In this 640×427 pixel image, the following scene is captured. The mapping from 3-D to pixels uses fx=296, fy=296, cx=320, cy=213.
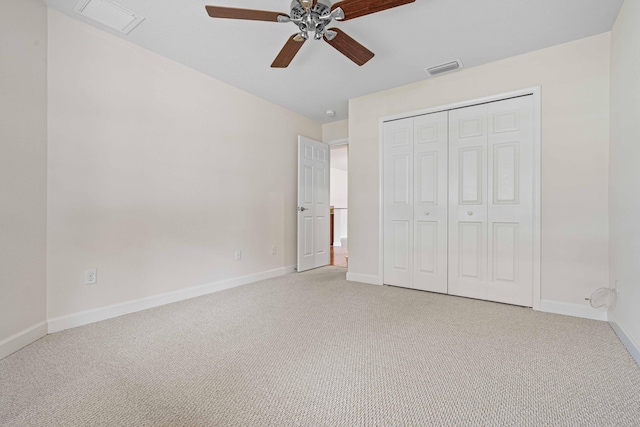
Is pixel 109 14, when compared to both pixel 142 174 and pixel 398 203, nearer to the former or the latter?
pixel 142 174

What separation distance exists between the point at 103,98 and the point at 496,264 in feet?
12.9

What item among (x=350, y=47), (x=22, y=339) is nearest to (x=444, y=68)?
(x=350, y=47)

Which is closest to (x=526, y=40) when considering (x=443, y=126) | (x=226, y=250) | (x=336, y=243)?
(x=443, y=126)

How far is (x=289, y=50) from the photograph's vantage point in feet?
7.55

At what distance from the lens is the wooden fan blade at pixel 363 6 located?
5.75 ft

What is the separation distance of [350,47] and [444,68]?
4.63ft

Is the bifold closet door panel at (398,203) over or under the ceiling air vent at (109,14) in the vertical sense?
under

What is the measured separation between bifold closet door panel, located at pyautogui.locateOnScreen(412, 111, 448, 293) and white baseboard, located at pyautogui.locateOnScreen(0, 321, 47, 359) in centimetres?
340

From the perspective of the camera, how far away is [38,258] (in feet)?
7.00

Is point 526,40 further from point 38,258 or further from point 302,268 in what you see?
point 38,258

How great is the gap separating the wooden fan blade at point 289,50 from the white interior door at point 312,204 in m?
1.95

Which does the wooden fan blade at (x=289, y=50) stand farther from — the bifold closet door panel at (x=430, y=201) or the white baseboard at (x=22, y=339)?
the white baseboard at (x=22, y=339)

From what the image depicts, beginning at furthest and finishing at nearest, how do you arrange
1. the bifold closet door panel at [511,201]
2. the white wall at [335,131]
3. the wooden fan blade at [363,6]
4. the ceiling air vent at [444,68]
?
the white wall at [335,131] < the ceiling air vent at [444,68] < the bifold closet door panel at [511,201] < the wooden fan blade at [363,6]

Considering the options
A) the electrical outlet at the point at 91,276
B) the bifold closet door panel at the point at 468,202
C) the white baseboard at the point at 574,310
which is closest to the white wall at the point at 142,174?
the electrical outlet at the point at 91,276
